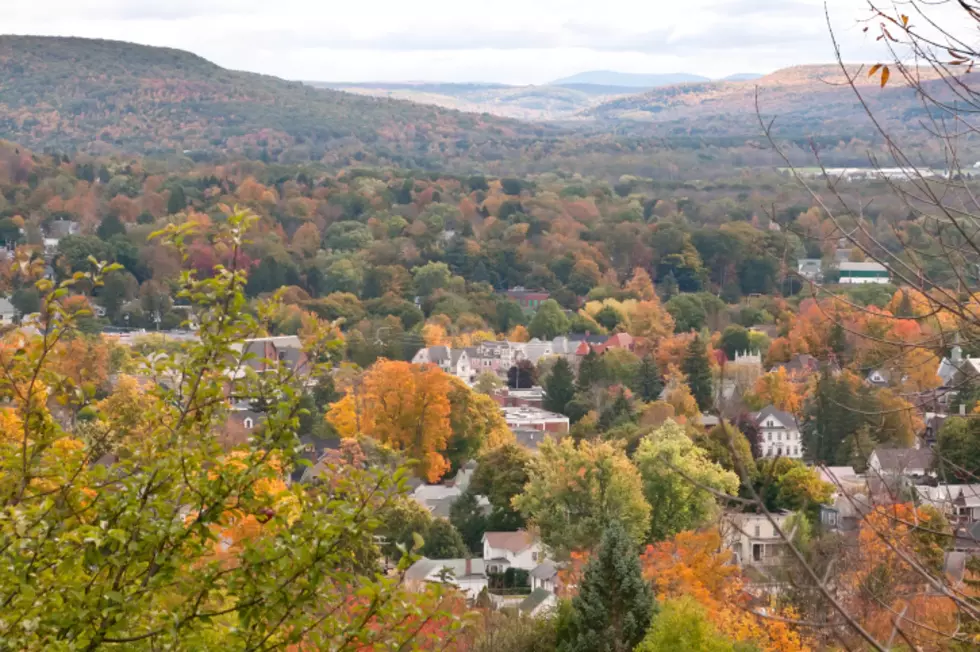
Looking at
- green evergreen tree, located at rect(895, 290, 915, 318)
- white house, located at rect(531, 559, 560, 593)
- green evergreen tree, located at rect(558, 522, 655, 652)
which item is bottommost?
white house, located at rect(531, 559, 560, 593)

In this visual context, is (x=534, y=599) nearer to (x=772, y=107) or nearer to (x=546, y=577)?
(x=546, y=577)

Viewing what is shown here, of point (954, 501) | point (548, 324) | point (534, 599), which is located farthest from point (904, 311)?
point (954, 501)

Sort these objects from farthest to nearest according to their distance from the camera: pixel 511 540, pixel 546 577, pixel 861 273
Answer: pixel 861 273, pixel 511 540, pixel 546 577

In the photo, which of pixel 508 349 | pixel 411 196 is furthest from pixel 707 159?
pixel 508 349

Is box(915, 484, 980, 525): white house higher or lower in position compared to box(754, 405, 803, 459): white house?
higher

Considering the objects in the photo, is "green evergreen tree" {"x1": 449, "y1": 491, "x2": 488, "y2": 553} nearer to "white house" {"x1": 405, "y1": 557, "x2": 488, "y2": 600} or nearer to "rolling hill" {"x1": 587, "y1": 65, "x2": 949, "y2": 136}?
"white house" {"x1": 405, "y1": 557, "x2": 488, "y2": 600}

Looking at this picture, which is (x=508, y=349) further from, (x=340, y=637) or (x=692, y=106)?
(x=692, y=106)

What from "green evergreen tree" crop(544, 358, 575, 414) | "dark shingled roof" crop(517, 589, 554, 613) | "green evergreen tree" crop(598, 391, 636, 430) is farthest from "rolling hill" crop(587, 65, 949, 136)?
"dark shingled roof" crop(517, 589, 554, 613)
